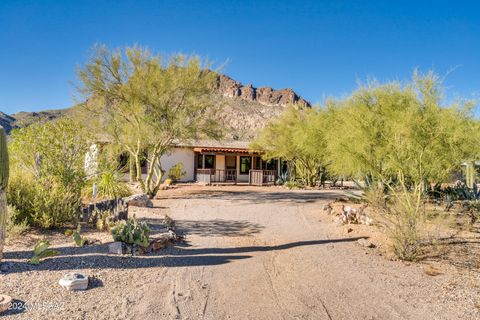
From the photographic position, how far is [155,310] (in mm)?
4535

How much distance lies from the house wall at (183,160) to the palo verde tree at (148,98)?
8.24m

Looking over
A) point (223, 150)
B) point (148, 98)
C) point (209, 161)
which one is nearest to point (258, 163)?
point (223, 150)

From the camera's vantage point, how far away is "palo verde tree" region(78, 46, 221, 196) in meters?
15.2

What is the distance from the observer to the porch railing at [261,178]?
25.3m

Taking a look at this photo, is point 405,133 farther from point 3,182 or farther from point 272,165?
point 272,165

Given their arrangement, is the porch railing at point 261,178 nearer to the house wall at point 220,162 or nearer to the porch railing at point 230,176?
the porch railing at point 230,176

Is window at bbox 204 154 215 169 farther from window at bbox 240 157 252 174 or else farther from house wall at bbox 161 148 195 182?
window at bbox 240 157 252 174

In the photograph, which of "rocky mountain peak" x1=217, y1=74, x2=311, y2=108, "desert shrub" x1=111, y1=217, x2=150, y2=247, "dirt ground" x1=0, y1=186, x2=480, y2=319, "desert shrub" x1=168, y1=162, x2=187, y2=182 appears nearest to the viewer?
"dirt ground" x1=0, y1=186, x2=480, y2=319

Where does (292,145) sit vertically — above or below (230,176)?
above

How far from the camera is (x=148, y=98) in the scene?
1509cm

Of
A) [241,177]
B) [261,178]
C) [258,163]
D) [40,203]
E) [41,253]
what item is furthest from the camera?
[258,163]

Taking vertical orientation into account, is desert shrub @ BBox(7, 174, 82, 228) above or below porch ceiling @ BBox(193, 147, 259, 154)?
below

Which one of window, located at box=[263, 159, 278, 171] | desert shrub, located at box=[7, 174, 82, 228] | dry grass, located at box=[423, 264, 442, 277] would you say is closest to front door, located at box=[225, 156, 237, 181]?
window, located at box=[263, 159, 278, 171]

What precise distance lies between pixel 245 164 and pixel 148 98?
46.3 feet
